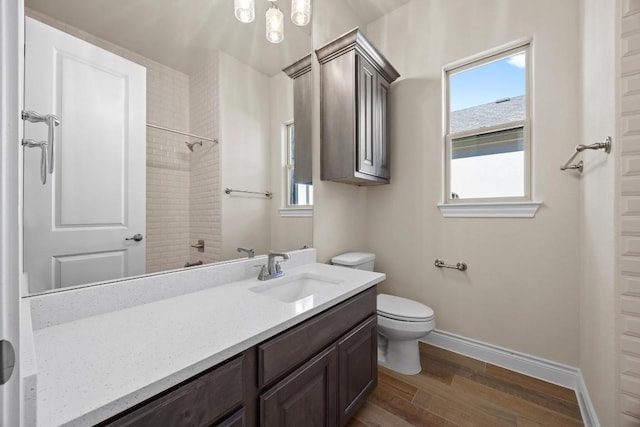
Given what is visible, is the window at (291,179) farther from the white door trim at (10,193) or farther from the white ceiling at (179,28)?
the white door trim at (10,193)

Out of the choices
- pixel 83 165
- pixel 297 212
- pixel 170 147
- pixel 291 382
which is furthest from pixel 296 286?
pixel 83 165

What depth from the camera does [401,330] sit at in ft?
A: 5.82

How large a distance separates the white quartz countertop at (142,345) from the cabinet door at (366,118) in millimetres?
1144

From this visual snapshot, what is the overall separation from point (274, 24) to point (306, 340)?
69.2 inches

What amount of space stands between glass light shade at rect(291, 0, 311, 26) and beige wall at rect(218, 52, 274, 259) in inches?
18.8

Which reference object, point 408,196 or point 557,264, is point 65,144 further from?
point 557,264

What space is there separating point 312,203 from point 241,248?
2.28ft

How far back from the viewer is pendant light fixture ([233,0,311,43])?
1.41 metres

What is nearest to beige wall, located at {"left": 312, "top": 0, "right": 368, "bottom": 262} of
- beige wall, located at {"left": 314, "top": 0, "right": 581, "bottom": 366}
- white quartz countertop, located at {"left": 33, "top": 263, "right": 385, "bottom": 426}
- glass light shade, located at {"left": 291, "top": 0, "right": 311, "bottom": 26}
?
beige wall, located at {"left": 314, "top": 0, "right": 581, "bottom": 366}

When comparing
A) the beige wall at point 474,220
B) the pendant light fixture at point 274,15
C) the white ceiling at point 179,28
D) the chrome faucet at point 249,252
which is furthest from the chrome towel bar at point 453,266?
the pendant light fixture at point 274,15

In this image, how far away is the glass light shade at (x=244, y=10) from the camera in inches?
55.0

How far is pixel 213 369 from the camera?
72 centimetres

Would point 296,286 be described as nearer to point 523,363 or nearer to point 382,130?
point 382,130

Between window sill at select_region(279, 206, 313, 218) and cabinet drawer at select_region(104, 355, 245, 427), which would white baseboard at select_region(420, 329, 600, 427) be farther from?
cabinet drawer at select_region(104, 355, 245, 427)
